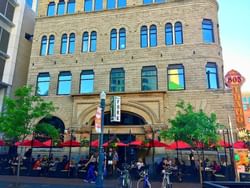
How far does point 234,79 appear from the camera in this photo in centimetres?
2338

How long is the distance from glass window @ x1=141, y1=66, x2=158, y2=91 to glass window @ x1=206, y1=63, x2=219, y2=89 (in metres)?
4.74

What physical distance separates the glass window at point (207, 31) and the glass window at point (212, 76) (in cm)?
254

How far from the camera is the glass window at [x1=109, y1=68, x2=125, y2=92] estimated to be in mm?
22722

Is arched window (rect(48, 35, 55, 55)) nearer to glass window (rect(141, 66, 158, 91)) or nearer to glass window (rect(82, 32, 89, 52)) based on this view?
glass window (rect(82, 32, 89, 52))

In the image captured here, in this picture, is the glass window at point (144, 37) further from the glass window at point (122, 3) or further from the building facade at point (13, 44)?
the building facade at point (13, 44)

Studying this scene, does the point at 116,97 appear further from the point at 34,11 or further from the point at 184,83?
the point at 34,11

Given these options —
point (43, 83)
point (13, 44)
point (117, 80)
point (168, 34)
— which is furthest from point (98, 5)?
point (13, 44)

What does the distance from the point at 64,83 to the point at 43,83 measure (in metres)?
2.49

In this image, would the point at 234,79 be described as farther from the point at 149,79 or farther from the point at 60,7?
the point at 60,7

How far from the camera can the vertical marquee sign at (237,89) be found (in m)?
21.7

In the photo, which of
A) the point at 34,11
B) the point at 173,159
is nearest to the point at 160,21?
the point at 173,159

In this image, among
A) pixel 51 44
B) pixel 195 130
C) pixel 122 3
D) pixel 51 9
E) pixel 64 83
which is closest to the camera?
pixel 195 130

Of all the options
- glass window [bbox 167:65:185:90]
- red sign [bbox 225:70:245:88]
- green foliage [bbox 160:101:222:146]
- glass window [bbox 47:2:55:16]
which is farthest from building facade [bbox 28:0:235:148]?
green foliage [bbox 160:101:222:146]

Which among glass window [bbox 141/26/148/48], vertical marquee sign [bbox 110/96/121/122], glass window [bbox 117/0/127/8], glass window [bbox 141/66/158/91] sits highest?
glass window [bbox 117/0/127/8]
